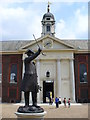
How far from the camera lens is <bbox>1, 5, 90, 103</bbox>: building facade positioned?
3119 cm

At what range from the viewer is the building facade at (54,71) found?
31.2 metres

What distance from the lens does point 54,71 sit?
31922mm

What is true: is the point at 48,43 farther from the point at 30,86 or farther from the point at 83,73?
the point at 30,86

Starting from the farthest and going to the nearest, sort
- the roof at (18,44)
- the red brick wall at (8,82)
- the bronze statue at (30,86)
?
the roof at (18,44) → the red brick wall at (8,82) → the bronze statue at (30,86)

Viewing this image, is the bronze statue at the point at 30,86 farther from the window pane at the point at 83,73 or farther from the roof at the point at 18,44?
the roof at the point at 18,44

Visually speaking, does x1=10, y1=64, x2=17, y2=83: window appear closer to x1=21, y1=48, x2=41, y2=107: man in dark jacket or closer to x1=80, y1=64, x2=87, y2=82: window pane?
x1=80, y1=64, x2=87, y2=82: window pane

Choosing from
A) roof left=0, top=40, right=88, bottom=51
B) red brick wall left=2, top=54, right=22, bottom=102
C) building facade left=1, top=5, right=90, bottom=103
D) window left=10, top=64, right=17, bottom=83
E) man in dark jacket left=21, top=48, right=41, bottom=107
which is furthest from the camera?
roof left=0, top=40, right=88, bottom=51

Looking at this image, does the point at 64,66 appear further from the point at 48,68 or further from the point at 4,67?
the point at 4,67

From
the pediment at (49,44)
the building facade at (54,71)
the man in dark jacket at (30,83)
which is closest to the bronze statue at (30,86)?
the man in dark jacket at (30,83)

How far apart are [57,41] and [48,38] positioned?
1.76 meters

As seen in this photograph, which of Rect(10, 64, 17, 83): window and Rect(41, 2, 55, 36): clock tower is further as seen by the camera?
Rect(41, 2, 55, 36): clock tower

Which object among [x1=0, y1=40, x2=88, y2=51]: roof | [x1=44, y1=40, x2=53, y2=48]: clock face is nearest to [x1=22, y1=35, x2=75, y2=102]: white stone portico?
[x1=44, y1=40, x2=53, y2=48]: clock face

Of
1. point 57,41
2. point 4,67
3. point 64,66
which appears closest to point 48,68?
point 64,66

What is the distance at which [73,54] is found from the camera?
32344 mm
